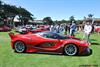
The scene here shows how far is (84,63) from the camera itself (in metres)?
10.8

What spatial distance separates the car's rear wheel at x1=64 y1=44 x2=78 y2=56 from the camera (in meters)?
12.9

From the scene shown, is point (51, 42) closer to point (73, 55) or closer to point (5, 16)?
point (73, 55)

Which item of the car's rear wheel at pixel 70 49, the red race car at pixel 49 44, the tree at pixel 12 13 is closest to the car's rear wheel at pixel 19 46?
the red race car at pixel 49 44

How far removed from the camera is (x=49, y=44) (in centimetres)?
1342

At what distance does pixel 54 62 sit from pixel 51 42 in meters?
2.47

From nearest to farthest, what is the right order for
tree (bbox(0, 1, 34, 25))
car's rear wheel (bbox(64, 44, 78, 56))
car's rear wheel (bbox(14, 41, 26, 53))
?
car's rear wheel (bbox(64, 44, 78, 56))
car's rear wheel (bbox(14, 41, 26, 53))
tree (bbox(0, 1, 34, 25))

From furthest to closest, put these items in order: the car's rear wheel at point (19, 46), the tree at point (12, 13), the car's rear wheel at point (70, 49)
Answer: the tree at point (12, 13), the car's rear wheel at point (19, 46), the car's rear wheel at point (70, 49)

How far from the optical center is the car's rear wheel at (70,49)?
1290 cm

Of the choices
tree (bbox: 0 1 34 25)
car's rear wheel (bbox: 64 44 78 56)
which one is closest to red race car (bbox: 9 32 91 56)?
car's rear wheel (bbox: 64 44 78 56)

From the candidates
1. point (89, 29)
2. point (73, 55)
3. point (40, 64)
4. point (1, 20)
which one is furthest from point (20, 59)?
point (1, 20)

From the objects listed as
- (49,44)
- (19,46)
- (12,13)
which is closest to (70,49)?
(49,44)

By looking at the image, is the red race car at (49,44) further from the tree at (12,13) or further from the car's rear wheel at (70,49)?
the tree at (12,13)

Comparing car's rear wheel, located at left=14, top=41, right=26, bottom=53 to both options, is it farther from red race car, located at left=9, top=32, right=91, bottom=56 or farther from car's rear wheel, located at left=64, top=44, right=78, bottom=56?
car's rear wheel, located at left=64, top=44, right=78, bottom=56

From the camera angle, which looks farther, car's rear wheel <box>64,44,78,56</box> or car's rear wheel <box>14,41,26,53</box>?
car's rear wheel <box>14,41,26,53</box>
